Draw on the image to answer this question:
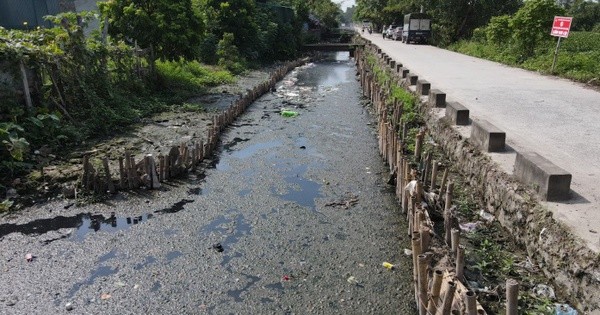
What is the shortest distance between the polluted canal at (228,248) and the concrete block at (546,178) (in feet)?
5.89

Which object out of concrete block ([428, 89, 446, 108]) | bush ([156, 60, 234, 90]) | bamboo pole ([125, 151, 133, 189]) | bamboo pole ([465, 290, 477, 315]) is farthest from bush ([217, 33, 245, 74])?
bamboo pole ([465, 290, 477, 315])

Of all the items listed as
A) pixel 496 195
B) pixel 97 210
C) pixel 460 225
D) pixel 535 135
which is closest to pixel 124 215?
pixel 97 210

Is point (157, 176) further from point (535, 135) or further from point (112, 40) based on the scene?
point (112, 40)

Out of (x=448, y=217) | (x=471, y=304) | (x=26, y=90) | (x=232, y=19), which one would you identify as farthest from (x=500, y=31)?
(x=471, y=304)

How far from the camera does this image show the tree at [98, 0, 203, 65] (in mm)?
14180

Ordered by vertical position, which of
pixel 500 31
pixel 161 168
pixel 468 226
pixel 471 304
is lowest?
pixel 468 226

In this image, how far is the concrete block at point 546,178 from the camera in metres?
4.74

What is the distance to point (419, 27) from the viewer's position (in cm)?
3369

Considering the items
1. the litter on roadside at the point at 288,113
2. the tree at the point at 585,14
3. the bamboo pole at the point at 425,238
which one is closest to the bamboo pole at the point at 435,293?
the bamboo pole at the point at 425,238

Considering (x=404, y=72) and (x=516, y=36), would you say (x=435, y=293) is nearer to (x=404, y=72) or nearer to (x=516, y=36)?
(x=404, y=72)

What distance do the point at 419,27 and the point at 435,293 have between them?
33.2 m

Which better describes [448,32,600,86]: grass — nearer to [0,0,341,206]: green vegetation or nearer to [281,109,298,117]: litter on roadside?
[281,109,298,117]: litter on roadside

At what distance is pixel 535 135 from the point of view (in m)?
7.49

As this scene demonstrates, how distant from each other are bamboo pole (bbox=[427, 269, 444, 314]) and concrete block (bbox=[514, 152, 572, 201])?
201 centimetres
